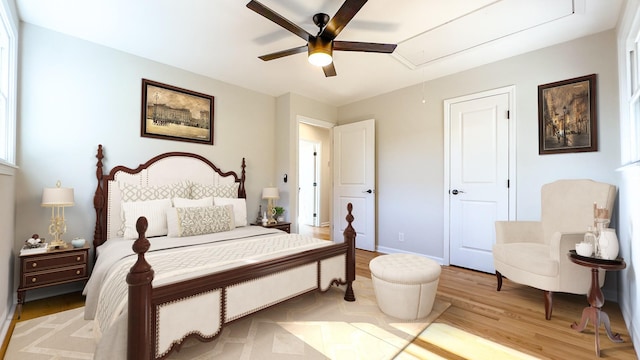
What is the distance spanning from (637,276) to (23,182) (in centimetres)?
494

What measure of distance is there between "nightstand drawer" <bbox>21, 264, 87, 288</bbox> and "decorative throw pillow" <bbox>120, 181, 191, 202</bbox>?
79 cm

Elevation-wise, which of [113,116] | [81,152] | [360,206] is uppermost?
[113,116]

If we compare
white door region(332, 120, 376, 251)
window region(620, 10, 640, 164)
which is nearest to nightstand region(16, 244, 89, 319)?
white door region(332, 120, 376, 251)

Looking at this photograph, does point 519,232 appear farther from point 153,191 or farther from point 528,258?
point 153,191

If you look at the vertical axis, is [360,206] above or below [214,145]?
below

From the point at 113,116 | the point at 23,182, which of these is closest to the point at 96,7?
the point at 113,116

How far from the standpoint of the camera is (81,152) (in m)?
2.85

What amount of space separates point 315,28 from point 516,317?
308 cm

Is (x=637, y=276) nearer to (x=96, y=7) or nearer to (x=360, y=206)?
(x=360, y=206)

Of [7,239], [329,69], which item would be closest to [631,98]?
[329,69]

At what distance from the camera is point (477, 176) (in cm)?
353

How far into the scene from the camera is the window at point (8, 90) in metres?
2.26

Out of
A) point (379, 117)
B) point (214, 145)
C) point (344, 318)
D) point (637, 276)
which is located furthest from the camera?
point (379, 117)

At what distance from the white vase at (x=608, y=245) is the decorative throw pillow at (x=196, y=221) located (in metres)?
3.21
